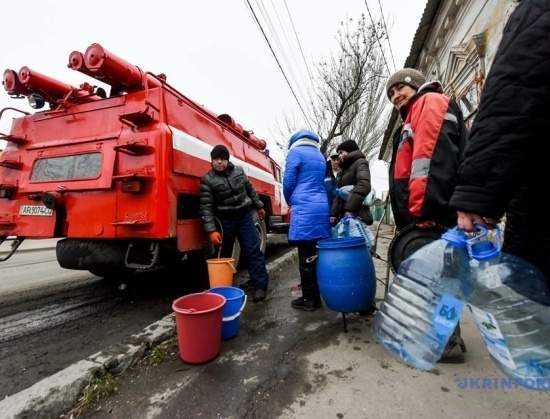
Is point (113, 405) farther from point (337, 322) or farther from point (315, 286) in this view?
point (315, 286)

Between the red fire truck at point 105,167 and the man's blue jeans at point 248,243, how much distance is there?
303 millimetres

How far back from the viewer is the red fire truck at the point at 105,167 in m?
2.88

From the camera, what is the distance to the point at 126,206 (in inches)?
114

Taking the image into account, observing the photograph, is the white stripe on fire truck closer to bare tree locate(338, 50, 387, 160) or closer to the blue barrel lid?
the blue barrel lid

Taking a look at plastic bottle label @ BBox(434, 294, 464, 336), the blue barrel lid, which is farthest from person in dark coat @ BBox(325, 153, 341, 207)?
plastic bottle label @ BBox(434, 294, 464, 336)

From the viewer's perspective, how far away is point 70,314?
3.27 metres

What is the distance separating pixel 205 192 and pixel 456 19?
21.8 feet

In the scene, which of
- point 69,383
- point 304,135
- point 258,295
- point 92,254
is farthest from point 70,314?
point 304,135

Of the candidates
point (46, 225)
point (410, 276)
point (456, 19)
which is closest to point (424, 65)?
point (456, 19)

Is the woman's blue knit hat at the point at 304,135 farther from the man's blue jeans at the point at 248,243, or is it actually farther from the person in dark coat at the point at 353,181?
the man's blue jeans at the point at 248,243

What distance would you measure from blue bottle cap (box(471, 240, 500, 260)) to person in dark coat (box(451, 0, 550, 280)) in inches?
3.5

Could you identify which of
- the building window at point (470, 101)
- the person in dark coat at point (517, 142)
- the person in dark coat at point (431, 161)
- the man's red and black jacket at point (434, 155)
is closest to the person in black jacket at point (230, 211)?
the person in dark coat at point (431, 161)

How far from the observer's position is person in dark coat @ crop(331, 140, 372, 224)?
3.30 m

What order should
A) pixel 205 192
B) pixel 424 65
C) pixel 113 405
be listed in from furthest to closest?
pixel 424 65 < pixel 205 192 < pixel 113 405
